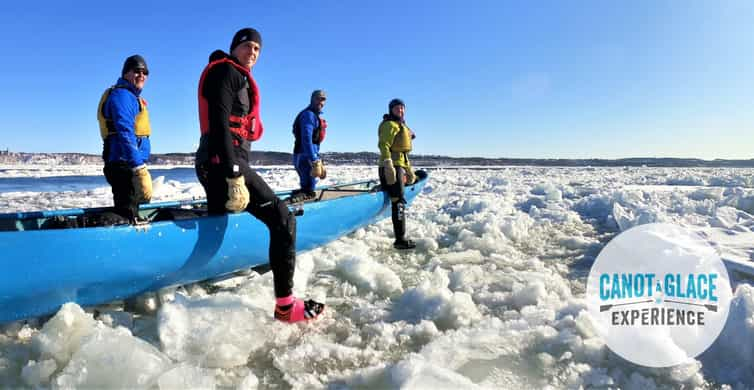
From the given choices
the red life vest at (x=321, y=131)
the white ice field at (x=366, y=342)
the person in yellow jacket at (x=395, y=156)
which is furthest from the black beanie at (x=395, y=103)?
the white ice field at (x=366, y=342)

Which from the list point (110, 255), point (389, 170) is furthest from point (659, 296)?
point (110, 255)

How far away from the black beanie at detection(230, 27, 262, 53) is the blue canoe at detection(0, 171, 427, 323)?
3.90 ft

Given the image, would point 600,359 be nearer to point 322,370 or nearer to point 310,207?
point 322,370

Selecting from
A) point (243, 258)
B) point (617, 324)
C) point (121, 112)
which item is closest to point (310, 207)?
point (243, 258)

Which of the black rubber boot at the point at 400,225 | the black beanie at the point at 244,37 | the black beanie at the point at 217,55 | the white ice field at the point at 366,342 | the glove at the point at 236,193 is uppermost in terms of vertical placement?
the black beanie at the point at 244,37

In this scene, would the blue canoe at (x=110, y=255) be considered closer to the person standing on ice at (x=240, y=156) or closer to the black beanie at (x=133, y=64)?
the person standing on ice at (x=240, y=156)

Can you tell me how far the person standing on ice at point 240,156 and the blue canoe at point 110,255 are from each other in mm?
365

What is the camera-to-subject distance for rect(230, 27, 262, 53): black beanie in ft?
7.89

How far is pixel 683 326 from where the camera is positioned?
205cm

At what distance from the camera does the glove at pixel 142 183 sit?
2758 millimetres

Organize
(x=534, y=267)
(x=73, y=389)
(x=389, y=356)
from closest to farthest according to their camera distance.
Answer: (x=73, y=389) → (x=389, y=356) → (x=534, y=267)

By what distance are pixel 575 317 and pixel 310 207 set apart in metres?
2.43

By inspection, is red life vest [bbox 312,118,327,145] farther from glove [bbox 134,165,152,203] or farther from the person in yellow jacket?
glove [bbox 134,165,152,203]

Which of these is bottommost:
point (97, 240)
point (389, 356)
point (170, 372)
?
point (389, 356)
